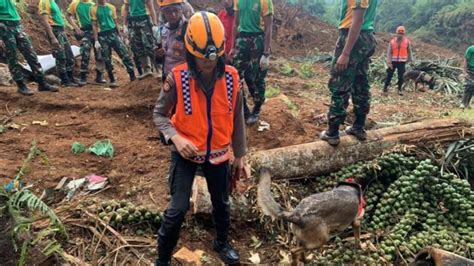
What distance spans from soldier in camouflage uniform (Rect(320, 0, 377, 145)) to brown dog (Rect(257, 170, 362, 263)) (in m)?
1.28

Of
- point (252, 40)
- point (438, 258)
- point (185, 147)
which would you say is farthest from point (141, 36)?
point (438, 258)

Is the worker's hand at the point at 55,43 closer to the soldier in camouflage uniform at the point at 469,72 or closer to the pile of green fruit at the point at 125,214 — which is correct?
the pile of green fruit at the point at 125,214

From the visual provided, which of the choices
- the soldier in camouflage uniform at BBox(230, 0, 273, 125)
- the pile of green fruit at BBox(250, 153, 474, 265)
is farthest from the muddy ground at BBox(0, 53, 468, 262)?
the pile of green fruit at BBox(250, 153, 474, 265)

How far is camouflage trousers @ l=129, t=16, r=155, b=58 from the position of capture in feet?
22.1

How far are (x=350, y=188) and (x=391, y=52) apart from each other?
27.8 feet

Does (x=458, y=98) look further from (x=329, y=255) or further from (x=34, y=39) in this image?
(x=34, y=39)

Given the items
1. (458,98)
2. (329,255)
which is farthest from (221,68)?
(458,98)

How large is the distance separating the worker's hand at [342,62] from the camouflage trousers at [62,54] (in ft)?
18.4

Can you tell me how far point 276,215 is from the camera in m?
2.83

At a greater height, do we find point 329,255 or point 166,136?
point 166,136

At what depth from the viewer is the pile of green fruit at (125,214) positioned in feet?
10.5

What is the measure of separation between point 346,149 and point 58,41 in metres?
6.05

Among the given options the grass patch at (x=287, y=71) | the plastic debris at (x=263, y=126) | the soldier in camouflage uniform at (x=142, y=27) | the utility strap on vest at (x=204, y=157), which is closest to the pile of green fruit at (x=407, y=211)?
the utility strap on vest at (x=204, y=157)

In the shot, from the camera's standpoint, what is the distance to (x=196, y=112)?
253cm
